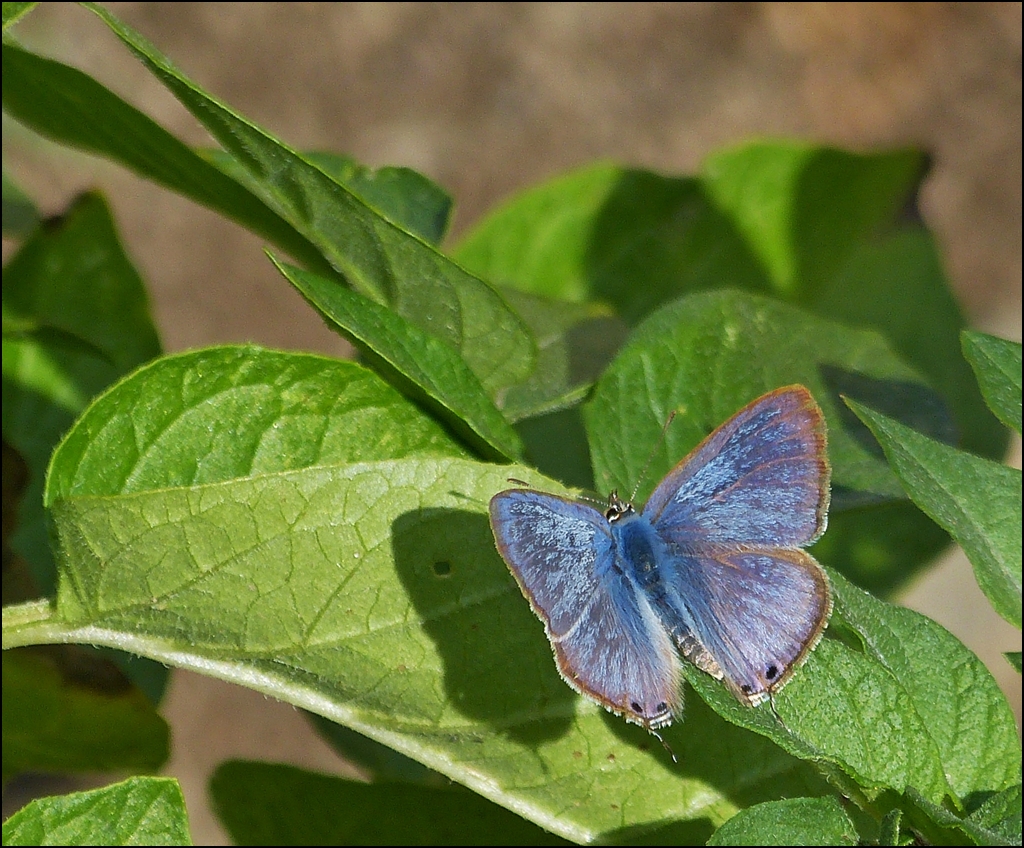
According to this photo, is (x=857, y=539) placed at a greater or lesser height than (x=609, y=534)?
lesser

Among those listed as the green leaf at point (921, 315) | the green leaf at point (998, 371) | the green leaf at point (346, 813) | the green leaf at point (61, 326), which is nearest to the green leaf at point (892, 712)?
the green leaf at point (998, 371)

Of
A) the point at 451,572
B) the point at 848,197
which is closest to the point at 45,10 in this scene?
the point at 848,197

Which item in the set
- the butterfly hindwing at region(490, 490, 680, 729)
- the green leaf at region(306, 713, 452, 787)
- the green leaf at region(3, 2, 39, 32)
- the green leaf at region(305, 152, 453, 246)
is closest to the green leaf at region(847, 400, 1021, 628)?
the butterfly hindwing at region(490, 490, 680, 729)

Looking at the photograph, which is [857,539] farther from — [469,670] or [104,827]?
[104,827]

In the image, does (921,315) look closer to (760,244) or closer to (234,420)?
(760,244)

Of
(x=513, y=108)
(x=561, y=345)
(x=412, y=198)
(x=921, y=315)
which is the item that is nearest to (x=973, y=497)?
(x=561, y=345)

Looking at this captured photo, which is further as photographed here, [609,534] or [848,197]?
[848,197]

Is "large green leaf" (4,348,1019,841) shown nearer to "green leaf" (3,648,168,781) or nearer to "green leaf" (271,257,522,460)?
"green leaf" (271,257,522,460)
